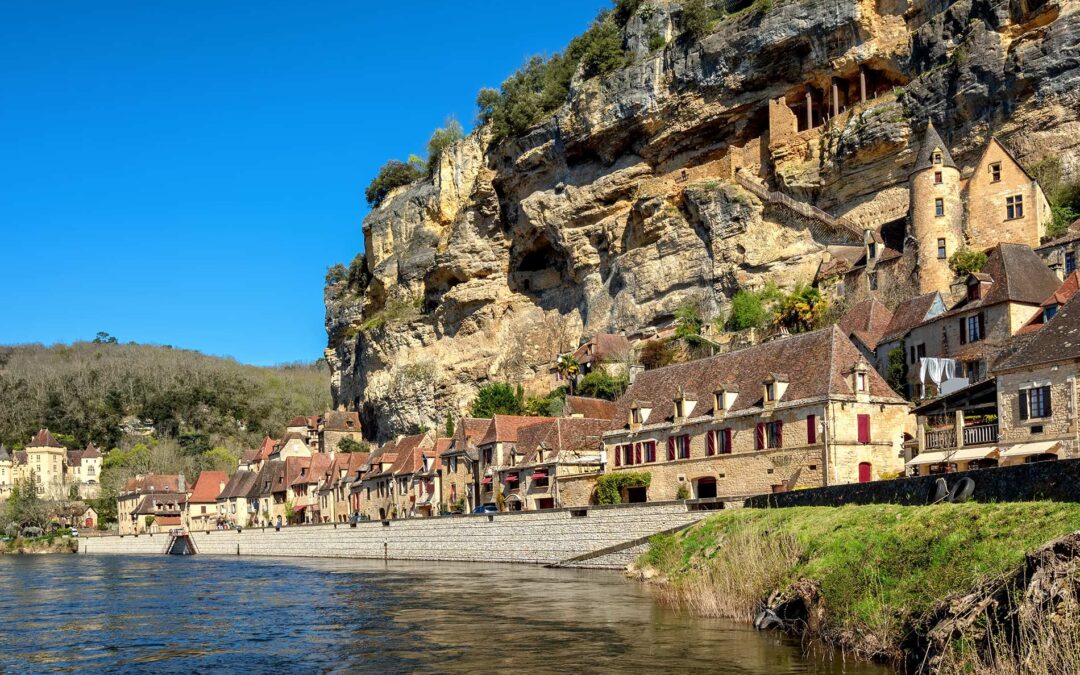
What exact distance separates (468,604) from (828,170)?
44790 millimetres

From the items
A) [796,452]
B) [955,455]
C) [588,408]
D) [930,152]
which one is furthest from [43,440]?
[955,455]

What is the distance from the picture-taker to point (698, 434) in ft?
138

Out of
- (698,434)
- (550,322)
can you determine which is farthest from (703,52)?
(698,434)

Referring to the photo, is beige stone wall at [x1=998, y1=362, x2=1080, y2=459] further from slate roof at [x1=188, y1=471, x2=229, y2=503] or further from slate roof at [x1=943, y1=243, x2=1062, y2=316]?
slate roof at [x1=188, y1=471, x2=229, y2=503]

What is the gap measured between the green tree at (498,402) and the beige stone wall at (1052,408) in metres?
44.6

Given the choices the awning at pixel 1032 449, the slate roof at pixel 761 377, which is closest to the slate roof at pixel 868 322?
the slate roof at pixel 761 377

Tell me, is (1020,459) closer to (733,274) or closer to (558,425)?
(558,425)

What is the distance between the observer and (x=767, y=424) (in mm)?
39125

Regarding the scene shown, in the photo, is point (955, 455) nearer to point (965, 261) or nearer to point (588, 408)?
point (965, 261)

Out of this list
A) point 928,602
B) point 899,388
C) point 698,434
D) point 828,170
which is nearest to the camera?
point 928,602

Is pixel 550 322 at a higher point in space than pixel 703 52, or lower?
lower

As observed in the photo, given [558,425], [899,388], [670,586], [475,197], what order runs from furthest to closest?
[475,197] → [558,425] → [899,388] → [670,586]

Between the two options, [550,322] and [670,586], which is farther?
[550,322]

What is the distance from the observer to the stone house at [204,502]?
320 ft
